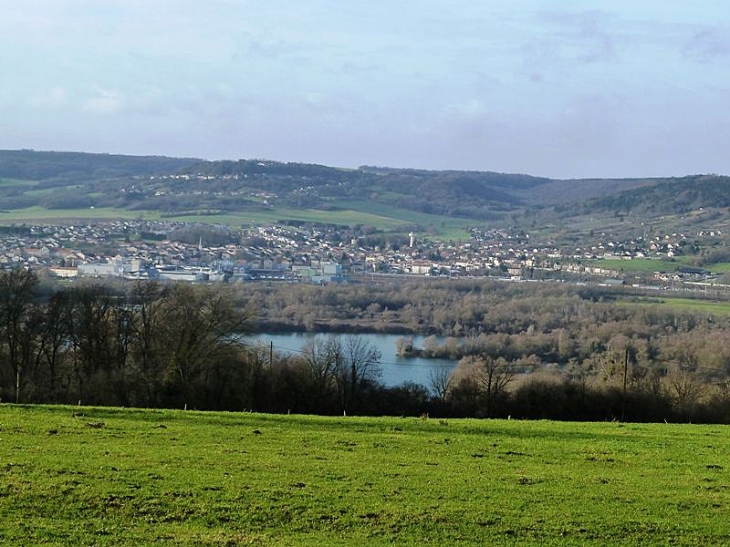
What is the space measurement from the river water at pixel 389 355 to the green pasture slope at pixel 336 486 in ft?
73.9

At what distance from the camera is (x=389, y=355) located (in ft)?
184

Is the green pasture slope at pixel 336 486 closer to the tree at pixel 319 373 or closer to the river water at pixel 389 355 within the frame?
the tree at pixel 319 373

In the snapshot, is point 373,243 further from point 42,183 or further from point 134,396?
point 134,396

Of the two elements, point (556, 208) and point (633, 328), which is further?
point (556, 208)

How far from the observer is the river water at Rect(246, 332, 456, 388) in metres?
45.7

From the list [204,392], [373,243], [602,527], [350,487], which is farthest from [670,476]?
[373,243]

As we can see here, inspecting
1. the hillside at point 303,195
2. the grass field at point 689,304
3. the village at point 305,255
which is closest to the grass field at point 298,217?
the hillside at point 303,195

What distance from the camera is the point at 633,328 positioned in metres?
61.8

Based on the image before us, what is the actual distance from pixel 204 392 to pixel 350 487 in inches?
714


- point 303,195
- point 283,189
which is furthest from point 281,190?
point 303,195

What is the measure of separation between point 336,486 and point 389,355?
142 ft

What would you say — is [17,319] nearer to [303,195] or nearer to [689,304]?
[689,304]

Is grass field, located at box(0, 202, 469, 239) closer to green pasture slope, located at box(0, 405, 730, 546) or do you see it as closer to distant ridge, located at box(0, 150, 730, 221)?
distant ridge, located at box(0, 150, 730, 221)

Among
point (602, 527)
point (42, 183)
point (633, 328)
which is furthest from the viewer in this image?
point (42, 183)
